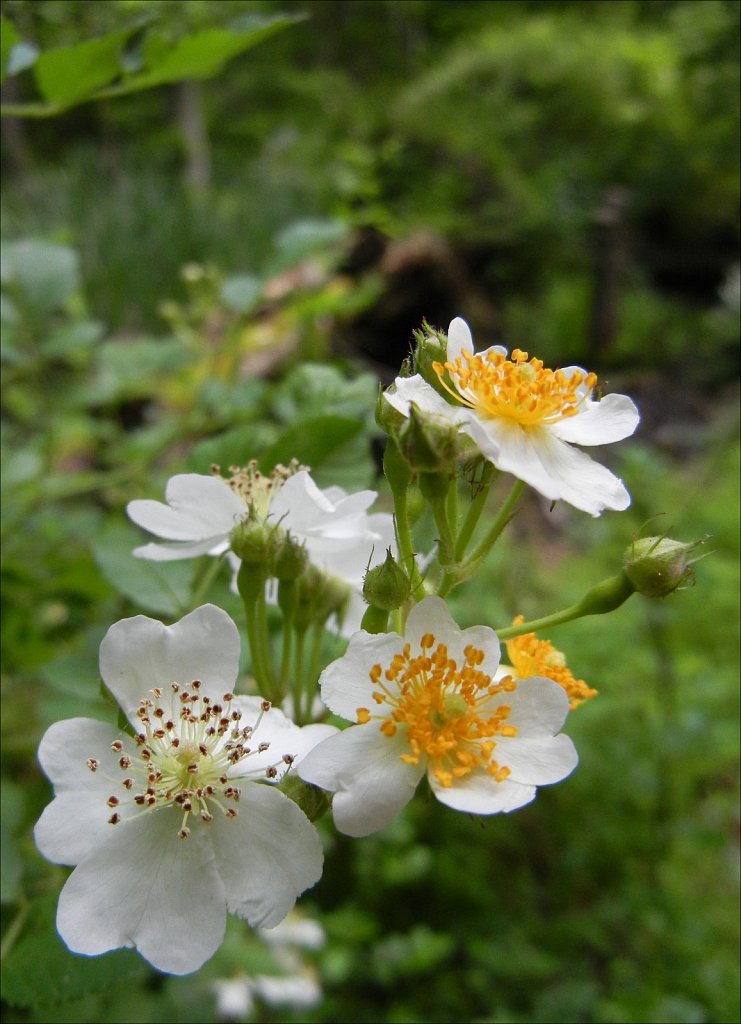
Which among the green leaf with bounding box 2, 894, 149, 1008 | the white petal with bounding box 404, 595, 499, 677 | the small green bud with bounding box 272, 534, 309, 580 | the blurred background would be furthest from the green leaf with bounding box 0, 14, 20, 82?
the green leaf with bounding box 2, 894, 149, 1008

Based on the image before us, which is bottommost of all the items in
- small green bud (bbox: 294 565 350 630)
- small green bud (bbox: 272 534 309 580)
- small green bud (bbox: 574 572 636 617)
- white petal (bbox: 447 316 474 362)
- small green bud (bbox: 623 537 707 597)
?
small green bud (bbox: 294 565 350 630)

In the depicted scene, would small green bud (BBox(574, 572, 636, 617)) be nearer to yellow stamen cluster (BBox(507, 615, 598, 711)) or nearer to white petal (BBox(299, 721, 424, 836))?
yellow stamen cluster (BBox(507, 615, 598, 711))

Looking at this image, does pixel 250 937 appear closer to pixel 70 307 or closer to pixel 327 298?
pixel 327 298

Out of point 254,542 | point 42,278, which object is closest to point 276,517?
point 254,542

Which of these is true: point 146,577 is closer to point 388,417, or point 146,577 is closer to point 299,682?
point 299,682

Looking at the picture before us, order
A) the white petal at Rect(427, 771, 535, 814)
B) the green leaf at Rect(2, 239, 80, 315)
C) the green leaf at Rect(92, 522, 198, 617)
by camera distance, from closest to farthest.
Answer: the white petal at Rect(427, 771, 535, 814)
the green leaf at Rect(92, 522, 198, 617)
the green leaf at Rect(2, 239, 80, 315)

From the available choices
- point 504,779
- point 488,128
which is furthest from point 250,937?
point 488,128

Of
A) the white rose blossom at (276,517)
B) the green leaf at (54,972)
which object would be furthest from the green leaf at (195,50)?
the green leaf at (54,972)

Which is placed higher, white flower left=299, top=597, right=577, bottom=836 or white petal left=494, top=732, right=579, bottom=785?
white flower left=299, top=597, right=577, bottom=836
